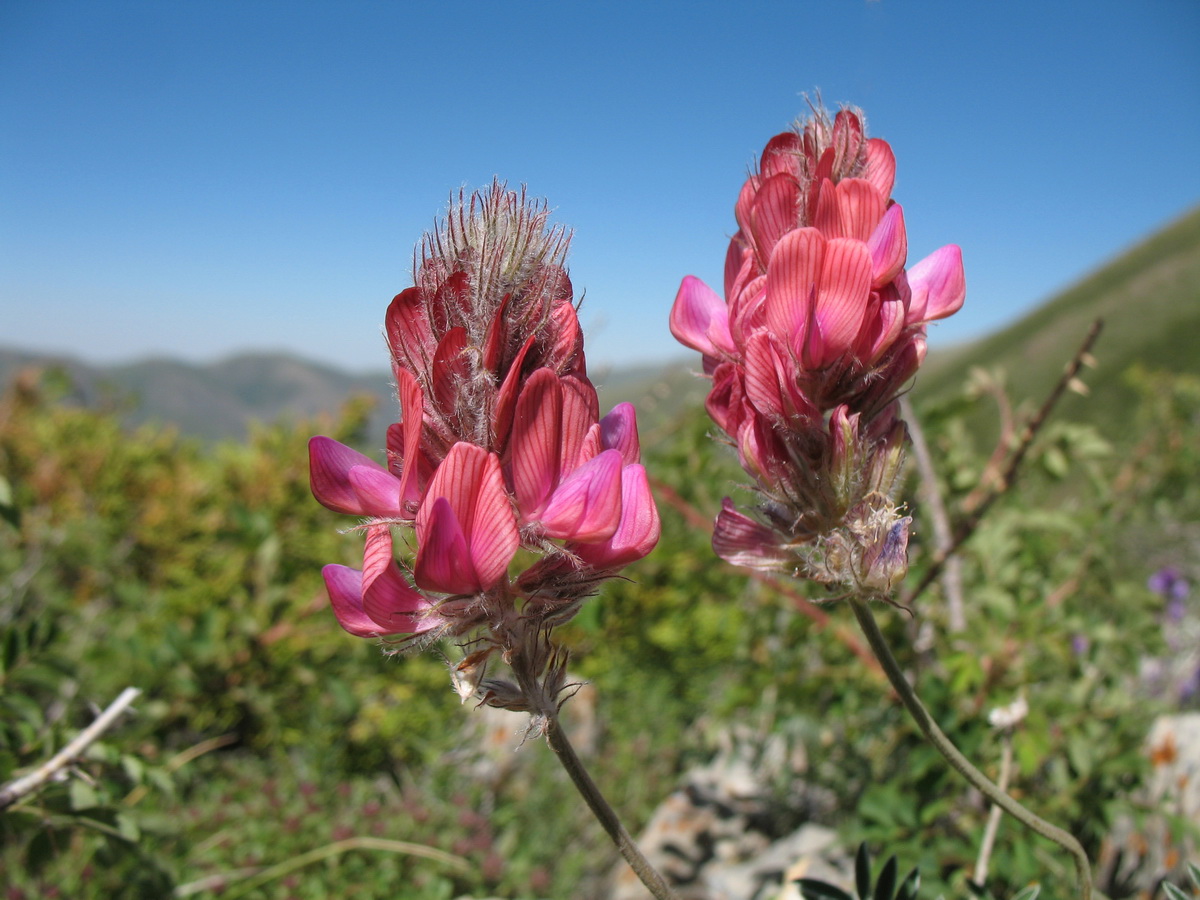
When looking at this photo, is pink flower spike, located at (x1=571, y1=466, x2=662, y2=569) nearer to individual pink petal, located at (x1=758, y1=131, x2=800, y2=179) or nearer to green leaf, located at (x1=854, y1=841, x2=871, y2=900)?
individual pink petal, located at (x1=758, y1=131, x2=800, y2=179)

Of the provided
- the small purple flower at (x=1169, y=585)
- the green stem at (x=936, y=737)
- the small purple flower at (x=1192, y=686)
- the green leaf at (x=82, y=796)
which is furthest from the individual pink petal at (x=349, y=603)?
the small purple flower at (x=1169, y=585)

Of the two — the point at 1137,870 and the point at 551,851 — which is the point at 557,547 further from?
the point at 551,851

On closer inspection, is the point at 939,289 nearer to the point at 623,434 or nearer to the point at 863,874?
the point at 623,434

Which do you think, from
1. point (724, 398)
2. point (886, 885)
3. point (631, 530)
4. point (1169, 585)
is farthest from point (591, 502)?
point (1169, 585)

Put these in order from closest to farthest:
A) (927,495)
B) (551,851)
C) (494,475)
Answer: (494,475), (927,495), (551,851)

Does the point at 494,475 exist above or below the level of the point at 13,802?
above

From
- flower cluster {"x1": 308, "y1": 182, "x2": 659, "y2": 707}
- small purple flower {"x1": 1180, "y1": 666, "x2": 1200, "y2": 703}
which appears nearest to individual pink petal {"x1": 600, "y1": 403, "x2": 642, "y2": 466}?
flower cluster {"x1": 308, "y1": 182, "x2": 659, "y2": 707}

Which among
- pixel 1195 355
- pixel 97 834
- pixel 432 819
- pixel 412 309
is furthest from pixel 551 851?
pixel 1195 355
